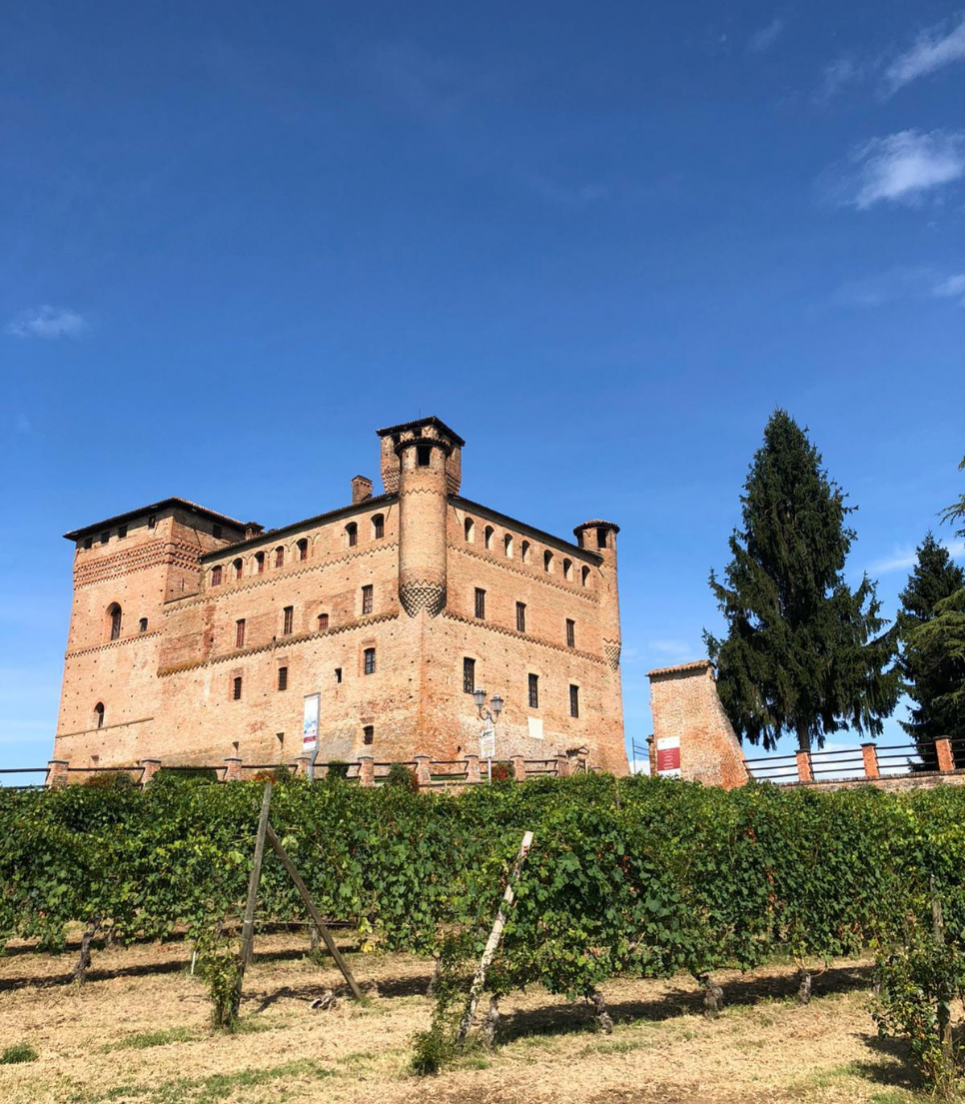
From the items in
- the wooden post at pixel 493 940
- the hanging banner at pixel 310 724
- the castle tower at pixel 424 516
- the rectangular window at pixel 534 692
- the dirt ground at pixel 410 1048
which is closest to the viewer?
the dirt ground at pixel 410 1048

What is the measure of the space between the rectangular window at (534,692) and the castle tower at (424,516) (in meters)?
5.62

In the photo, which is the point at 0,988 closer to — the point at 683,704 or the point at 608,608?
the point at 683,704

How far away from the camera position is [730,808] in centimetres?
1097

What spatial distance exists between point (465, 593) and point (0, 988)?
24787mm

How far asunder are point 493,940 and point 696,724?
2192 centimetres

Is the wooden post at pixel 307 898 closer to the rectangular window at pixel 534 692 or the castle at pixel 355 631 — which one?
the castle at pixel 355 631

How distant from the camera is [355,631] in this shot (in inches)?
1388

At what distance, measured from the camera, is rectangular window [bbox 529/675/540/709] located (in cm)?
3650

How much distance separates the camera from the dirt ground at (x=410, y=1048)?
22.1 ft

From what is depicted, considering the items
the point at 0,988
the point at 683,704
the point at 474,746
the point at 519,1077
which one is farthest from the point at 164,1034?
the point at 474,746

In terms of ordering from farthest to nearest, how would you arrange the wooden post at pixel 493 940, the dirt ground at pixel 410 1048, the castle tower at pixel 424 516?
the castle tower at pixel 424 516
the wooden post at pixel 493 940
the dirt ground at pixel 410 1048

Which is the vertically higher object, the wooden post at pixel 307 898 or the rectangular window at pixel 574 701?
the rectangular window at pixel 574 701

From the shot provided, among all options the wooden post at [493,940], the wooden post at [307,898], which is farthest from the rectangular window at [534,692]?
the wooden post at [493,940]

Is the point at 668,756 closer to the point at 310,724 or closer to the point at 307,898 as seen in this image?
the point at 310,724
